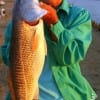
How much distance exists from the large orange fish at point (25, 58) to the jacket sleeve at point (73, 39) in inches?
14.2

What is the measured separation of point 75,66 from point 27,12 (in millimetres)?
1066

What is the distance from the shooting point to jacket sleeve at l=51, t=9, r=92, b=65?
4227 millimetres

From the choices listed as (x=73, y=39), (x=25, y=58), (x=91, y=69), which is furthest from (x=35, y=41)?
(x=91, y=69)

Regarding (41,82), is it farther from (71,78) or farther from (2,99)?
(2,99)

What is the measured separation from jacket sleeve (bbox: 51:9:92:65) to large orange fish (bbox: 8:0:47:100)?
36 cm

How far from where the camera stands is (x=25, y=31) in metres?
3.78

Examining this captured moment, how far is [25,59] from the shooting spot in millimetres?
3916

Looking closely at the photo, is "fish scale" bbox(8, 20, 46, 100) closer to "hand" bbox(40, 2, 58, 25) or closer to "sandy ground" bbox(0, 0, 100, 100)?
"hand" bbox(40, 2, 58, 25)

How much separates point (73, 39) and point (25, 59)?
579 mm

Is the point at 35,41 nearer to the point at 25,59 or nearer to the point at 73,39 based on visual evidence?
the point at 25,59

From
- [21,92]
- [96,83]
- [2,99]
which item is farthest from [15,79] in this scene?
[96,83]

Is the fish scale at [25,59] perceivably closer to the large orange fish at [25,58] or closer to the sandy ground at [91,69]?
the large orange fish at [25,58]

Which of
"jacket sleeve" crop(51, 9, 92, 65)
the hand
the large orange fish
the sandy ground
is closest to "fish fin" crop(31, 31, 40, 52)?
the large orange fish

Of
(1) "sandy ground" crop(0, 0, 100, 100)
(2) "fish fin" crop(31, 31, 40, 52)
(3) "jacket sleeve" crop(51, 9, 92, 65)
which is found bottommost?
(1) "sandy ground" crop(0, 0, 100, 100)
